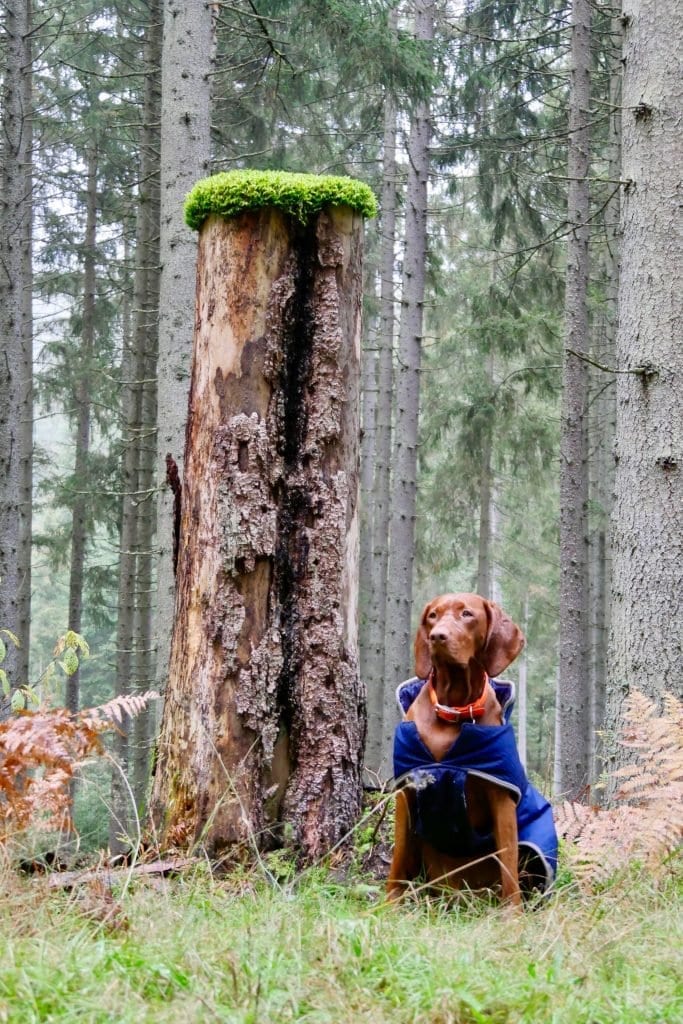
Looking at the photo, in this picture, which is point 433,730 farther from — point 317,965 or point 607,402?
point 607,402

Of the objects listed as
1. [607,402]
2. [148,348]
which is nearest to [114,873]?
[148,348]

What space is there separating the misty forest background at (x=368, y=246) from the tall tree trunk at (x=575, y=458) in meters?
0.03

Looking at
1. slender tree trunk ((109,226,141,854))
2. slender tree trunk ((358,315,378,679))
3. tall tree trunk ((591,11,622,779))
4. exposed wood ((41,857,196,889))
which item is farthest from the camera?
slender tree trunk ((358,315,378,679))

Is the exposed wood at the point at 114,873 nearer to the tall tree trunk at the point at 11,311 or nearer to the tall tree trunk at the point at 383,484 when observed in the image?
the tall tree trunk at the point at 11,311

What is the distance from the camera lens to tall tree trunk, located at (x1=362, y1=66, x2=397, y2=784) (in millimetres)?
16422

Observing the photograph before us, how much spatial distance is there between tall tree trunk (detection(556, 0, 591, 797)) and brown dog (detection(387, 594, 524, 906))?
24.0ft

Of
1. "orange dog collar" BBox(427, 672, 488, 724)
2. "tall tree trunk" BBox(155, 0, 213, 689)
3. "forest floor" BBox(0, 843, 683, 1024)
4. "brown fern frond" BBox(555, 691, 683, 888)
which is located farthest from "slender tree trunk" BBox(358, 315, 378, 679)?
"forest floor" BBox(0, 843, 683, 1024)

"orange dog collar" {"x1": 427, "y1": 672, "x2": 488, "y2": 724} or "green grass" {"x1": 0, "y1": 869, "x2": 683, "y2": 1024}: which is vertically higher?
"orange dog collar" {"x1": 427, "y1": 672, "x2": 488, "y2": 724}

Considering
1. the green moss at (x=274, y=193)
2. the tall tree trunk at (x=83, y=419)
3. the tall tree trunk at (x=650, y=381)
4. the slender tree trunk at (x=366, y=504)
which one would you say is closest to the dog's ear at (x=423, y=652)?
the green moss at (x=274, y=193)

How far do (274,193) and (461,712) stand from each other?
7.92ft

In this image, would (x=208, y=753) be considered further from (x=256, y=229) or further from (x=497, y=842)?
(x=256, y=229)

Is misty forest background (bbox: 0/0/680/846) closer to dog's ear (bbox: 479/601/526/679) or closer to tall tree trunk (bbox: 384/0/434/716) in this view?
tall tree trunk (bbox: 384/0/434/716)

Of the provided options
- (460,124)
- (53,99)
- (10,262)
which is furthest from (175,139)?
(53,99)

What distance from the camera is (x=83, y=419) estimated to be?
61.1 ft
